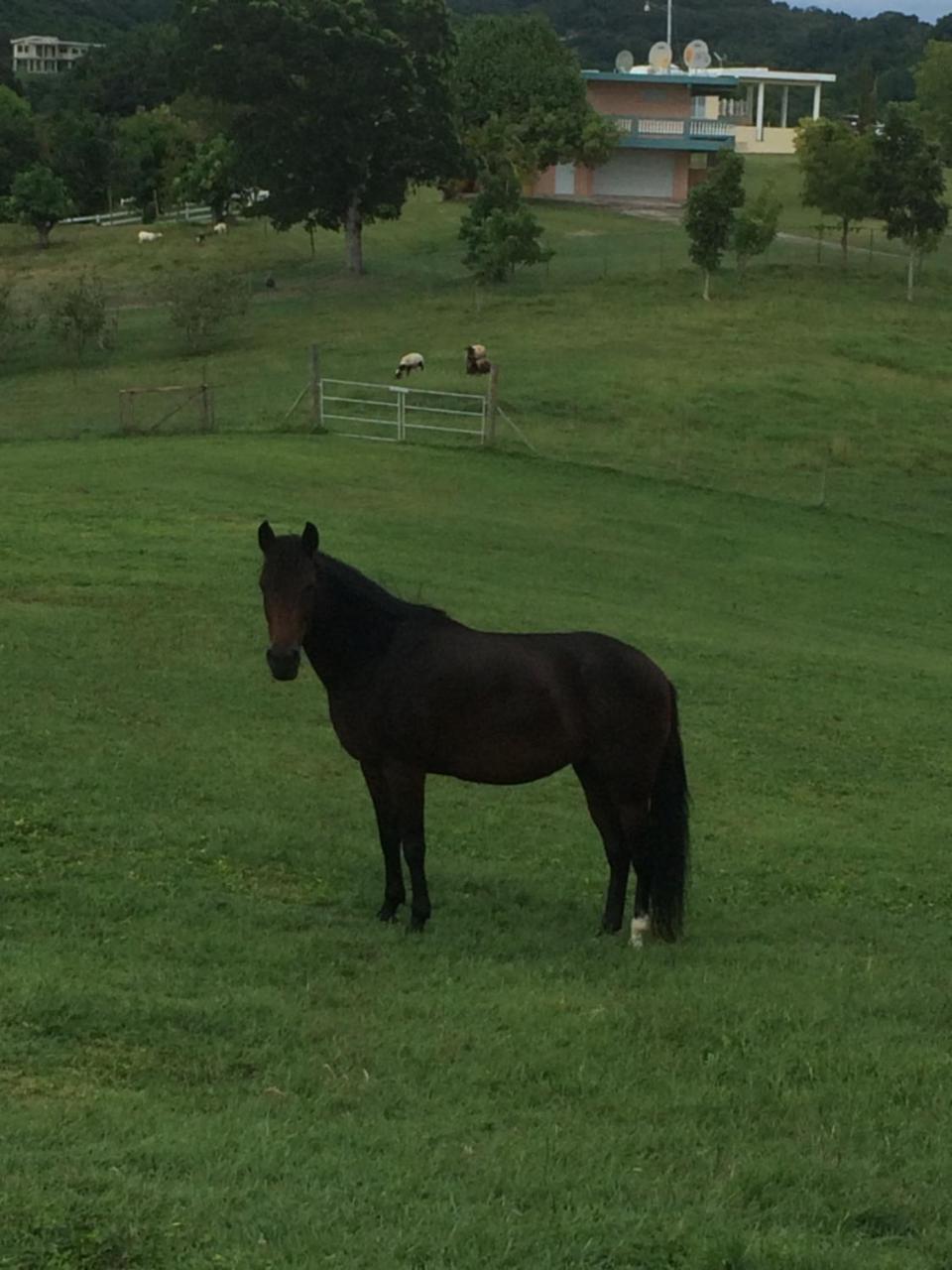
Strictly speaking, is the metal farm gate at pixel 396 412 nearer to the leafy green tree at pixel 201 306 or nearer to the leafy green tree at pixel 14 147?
the leafy green tree at pixel 201 306

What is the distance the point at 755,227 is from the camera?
55094mm

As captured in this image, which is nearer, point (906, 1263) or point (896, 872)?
point (906, 1263)

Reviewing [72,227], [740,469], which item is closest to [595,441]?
[740,469]

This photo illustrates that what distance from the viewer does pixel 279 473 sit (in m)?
26.8

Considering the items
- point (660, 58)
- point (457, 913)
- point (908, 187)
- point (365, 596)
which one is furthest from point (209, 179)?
point (457, 913)

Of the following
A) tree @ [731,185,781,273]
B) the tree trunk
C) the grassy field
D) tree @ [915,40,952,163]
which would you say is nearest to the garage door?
tree @ [915,40,952,163]

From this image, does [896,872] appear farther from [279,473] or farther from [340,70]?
[340,70]

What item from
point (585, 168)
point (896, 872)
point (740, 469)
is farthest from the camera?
point (585, 168)

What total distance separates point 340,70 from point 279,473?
1409 inches

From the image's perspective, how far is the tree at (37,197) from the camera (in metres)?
67.1

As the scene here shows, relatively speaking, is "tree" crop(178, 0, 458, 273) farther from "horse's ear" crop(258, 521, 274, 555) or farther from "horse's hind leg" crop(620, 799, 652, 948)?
"horse's hind leg" crop(620, 799, 652, 948)

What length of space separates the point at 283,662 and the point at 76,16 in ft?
614

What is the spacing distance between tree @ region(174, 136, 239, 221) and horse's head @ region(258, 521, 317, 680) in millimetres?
64558

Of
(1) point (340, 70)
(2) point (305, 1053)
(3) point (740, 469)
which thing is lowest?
(3) point (740, 469)
